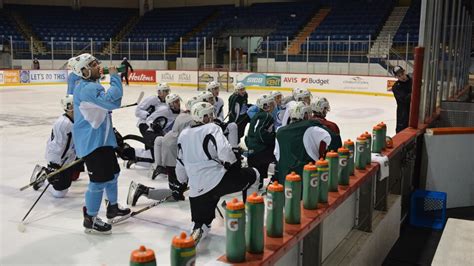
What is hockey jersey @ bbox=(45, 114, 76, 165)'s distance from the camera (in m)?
5.29

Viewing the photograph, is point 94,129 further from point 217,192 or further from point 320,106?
point 320,106

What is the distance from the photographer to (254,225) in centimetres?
230

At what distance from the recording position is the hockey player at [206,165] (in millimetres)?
3625

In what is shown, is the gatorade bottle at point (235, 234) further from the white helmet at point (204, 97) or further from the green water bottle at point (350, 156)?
the white helmet at point (204, 97)

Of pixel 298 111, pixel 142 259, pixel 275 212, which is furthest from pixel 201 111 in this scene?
pixel 142 259

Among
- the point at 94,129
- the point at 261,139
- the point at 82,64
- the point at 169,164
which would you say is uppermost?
the point at 82,64

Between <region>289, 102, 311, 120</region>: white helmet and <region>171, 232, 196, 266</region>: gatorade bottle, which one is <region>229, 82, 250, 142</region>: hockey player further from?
<region>171, 232, 196, 266</region>: gatorade bottle

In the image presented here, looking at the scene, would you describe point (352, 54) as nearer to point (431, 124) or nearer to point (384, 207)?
point (431, 124)

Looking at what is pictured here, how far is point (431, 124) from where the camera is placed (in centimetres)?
665

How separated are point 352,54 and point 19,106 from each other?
1205cm

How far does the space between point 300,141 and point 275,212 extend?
151 cm

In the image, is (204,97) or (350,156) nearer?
(350,156)

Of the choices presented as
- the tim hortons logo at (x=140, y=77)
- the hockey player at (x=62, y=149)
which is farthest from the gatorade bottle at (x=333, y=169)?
the tim hortons logo at (x=140, y=77)

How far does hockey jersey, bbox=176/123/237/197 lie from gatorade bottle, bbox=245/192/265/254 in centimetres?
126
